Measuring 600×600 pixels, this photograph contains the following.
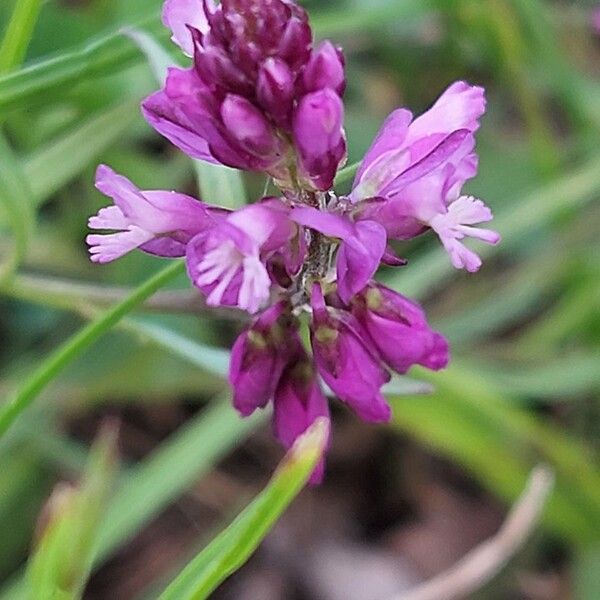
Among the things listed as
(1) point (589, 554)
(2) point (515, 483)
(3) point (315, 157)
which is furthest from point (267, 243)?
(1) point (589, 554)

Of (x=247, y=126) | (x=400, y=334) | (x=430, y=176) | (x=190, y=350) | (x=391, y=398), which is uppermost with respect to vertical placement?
(x=247, y=126)

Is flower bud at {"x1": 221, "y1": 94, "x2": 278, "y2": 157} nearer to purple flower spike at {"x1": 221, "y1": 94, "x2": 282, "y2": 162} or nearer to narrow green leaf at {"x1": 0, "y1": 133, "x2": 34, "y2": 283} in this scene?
purple flower spike at {"x1": 221, "y1": 94, "x2": 282, "y2": 162}

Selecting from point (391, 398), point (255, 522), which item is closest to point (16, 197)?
point (255, 522)

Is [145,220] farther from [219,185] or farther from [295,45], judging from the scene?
[219,185]

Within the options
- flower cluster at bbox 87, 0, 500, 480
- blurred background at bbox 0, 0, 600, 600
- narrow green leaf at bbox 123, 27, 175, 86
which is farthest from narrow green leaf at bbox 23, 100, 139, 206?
flower cluster at bbox 87, 0, 500, 480

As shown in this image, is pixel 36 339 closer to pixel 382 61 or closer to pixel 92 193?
pixel 92 193

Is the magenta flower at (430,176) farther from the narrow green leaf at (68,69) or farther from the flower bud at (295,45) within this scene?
the narrow green leaf at (68,69)
